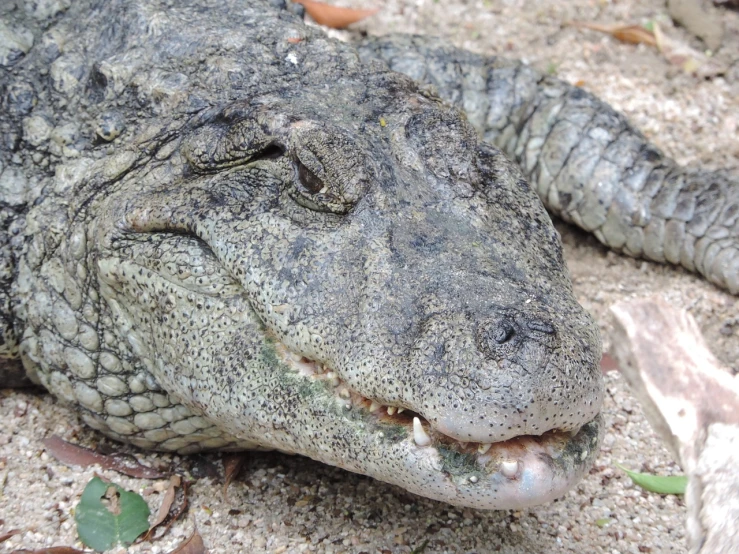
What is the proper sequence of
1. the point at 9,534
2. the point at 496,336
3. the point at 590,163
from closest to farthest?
the point at 496,336 → the point at 9,534 → the point at 590,163

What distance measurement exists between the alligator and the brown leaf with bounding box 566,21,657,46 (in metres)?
2.18

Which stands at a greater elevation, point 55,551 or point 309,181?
point 309,181

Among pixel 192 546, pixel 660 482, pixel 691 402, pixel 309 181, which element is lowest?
pixel 192 546

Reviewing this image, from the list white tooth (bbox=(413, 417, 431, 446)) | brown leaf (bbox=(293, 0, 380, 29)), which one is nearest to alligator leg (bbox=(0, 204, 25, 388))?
white tooth (bbox=(413, 417, 431, 446))

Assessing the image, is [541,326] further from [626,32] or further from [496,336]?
[626,32]

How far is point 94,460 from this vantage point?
273 centimetres

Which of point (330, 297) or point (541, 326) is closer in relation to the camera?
point (541, 326)

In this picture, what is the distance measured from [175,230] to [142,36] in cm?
73

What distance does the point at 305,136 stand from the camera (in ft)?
7.61

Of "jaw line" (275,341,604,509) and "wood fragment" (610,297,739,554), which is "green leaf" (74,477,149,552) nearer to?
"jaw line" (275,341,604,509)

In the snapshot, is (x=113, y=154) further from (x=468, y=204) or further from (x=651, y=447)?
(x=651, y=447)

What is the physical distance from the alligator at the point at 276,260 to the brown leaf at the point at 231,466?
9 cm

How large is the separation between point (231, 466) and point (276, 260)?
0.80m

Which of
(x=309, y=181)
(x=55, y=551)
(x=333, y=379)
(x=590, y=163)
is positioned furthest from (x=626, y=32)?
(x=55, y=551)
